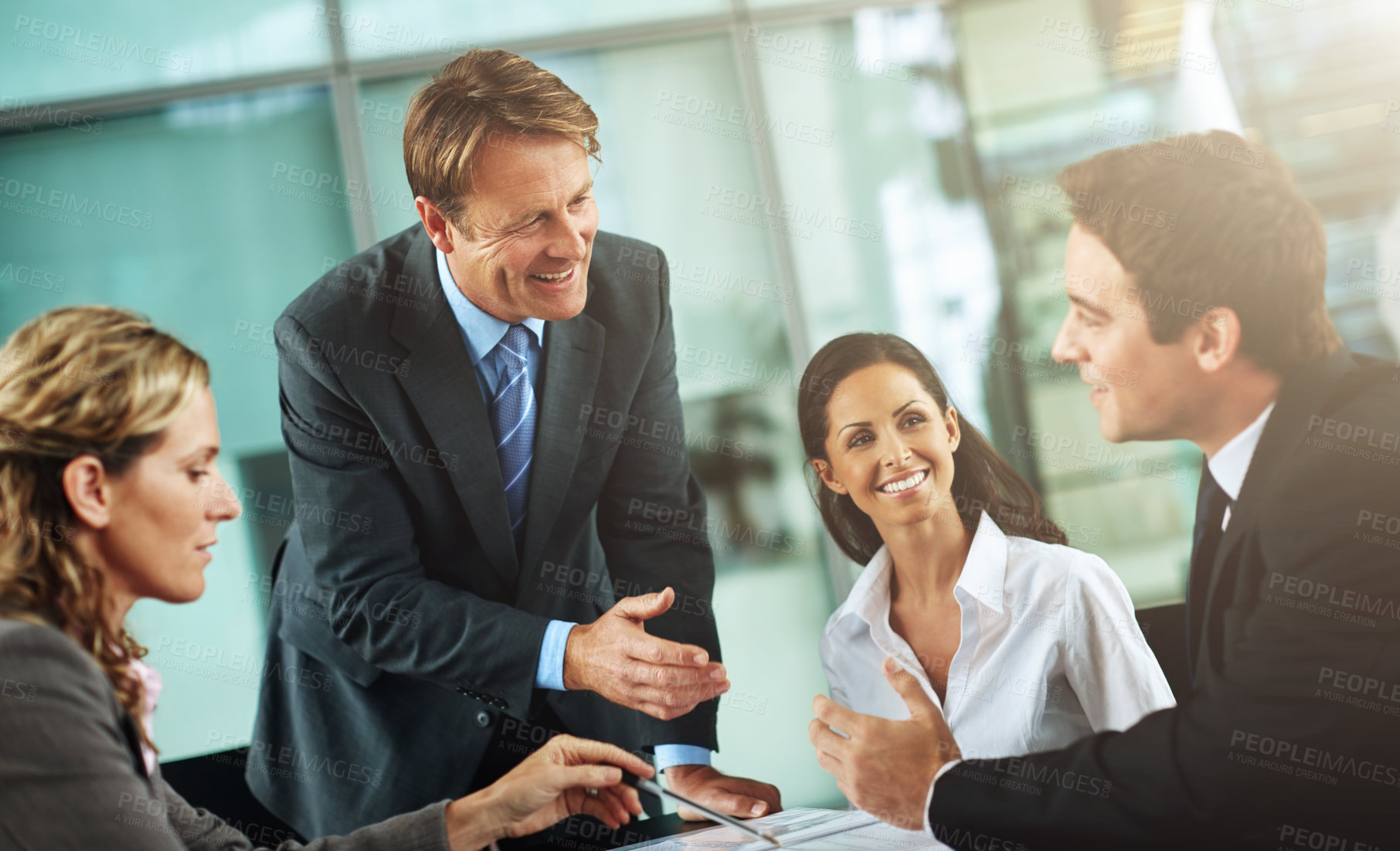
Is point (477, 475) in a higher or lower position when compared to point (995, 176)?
lower

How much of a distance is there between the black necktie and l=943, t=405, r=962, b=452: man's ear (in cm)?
53

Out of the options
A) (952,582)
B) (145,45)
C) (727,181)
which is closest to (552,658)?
(952,582)

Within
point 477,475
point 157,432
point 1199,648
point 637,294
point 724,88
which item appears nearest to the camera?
point 157,432

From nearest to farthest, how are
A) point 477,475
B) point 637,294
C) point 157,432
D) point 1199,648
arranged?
point 157,432
point 1199,648
point 477,475
point 637,294

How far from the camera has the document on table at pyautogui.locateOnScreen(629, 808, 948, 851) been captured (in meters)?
2.01

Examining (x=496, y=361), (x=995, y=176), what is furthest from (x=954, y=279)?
(x=496, y=361)

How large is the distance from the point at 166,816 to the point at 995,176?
233 cm

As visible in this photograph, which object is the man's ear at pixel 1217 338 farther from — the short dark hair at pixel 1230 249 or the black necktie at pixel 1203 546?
the black necktie at pixel 1203 546

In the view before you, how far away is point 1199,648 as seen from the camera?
211 centimetres

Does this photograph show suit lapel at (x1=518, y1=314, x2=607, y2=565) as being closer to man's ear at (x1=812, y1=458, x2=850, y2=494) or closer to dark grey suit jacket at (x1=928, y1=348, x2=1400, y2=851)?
man's ear at (x1=812, y1=458, x2=850, y2=494)

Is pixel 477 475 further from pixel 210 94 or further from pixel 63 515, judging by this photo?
pixel 210 94

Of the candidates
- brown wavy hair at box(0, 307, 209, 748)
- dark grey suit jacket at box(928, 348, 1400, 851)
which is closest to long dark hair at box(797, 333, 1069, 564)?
dark grey suit jacket at box(928, 348, 1400, 851)

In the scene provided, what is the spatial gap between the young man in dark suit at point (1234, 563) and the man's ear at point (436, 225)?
1381 mm

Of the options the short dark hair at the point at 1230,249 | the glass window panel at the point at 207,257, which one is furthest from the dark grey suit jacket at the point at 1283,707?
the glass window panel at the point at 207,257
